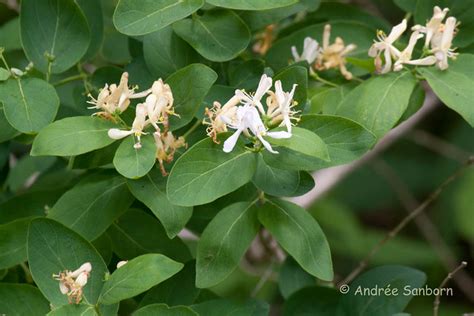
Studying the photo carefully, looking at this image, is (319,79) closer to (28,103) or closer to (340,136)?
(340,136)

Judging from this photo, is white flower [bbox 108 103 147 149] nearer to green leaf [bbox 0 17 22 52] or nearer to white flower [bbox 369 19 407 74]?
white flower [bbox 369 19 407 74]

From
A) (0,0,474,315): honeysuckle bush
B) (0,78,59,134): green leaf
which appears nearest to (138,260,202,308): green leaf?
(0,0,474,315): honeysuckle bush

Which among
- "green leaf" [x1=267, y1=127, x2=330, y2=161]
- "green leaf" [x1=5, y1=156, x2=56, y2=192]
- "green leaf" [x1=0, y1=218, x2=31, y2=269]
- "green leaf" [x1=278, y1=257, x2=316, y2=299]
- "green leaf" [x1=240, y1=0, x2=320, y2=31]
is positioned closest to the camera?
"green leaf" [x1=267, y1=127, x2=330, y2=161]

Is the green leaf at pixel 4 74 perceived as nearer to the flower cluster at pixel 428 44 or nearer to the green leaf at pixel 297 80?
the green leaf at pixel 297 80

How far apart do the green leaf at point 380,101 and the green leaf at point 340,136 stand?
0.35 feet

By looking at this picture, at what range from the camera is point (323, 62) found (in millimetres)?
1661

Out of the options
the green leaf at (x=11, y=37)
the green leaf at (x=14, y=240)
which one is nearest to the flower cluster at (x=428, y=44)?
the green leaf at (x=14, y=240)

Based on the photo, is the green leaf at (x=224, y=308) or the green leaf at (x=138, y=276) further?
the green leaf at (x=224, y=308)

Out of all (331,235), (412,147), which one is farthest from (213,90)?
(412,147)

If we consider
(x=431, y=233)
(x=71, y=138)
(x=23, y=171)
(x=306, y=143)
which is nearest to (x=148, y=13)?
(x=71, y=138)

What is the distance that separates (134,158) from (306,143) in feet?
0.84

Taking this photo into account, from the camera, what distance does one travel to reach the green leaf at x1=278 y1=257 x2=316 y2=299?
5.83ft

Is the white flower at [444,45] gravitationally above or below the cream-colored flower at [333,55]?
above

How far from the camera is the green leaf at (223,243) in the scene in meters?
1.39
